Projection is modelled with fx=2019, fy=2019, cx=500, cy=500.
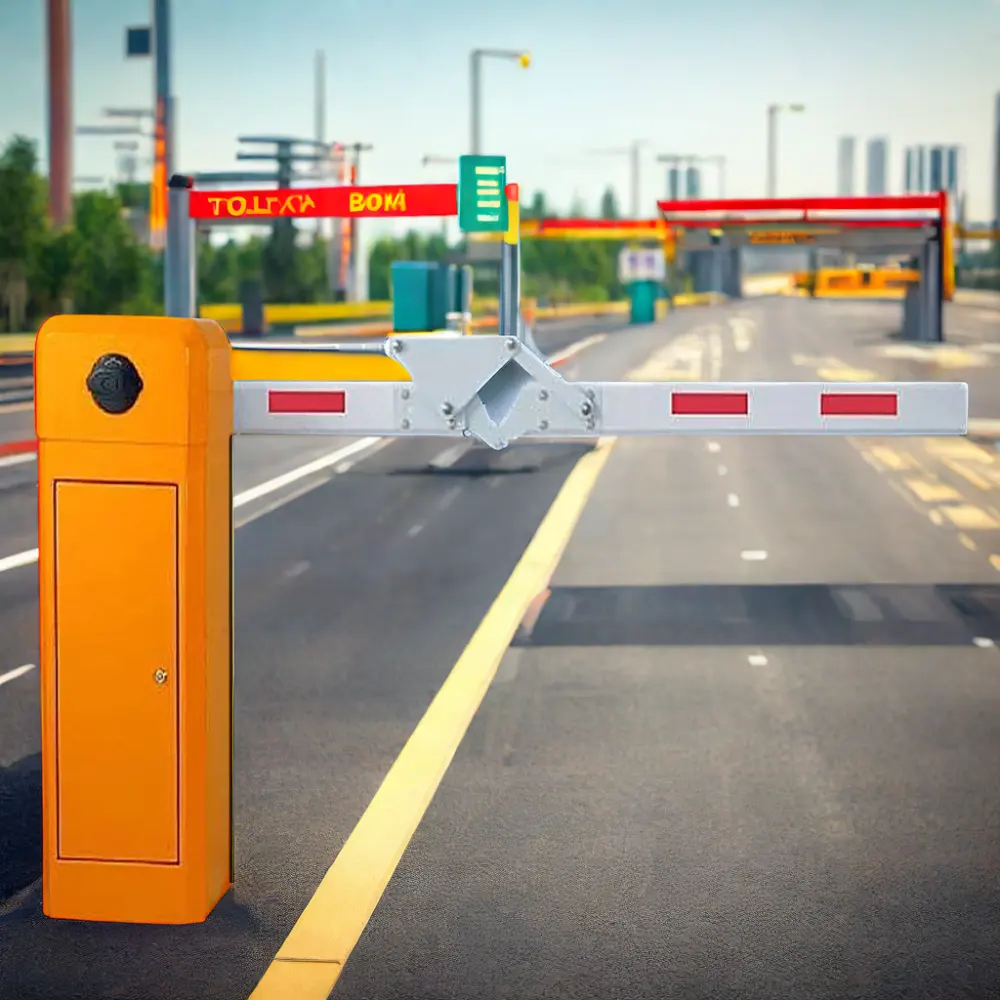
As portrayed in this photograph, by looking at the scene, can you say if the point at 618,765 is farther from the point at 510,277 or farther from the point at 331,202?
the point at 331,202

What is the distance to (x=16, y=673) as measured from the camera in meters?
11.0

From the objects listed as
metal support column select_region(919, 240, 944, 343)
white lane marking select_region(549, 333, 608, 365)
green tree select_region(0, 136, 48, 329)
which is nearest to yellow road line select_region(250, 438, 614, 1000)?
metal support column select_region(919, 240, 944, 343)

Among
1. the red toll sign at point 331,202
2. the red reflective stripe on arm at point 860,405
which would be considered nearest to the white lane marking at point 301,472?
the red toll sign at point 331,202

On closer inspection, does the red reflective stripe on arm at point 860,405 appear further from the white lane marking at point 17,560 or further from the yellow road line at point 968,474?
the yellow road line at point 968,474

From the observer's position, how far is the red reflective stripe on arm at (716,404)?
23.3 feet

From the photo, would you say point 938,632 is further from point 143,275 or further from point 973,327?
point 973,327

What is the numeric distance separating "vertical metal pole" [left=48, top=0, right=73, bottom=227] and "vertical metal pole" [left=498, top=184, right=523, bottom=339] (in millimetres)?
71696

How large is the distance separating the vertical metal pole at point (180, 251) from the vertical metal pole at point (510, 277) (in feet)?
8.42

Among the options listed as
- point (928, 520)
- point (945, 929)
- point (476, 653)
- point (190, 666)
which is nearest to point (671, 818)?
point (945, 929)

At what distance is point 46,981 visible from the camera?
19.2ft

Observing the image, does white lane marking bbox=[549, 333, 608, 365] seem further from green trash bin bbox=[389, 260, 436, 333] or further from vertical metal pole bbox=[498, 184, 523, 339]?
vertical metal pole bbox=[498, 184, 523, 339]

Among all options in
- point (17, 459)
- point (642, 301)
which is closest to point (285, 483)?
point (17, 459)

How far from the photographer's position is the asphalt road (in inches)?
238

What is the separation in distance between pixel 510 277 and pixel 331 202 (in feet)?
4.85
